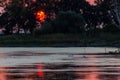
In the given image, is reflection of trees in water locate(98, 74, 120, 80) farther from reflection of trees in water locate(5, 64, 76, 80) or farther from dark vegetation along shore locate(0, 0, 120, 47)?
dark vegetation along shore locate(0, 0, 120, 47)

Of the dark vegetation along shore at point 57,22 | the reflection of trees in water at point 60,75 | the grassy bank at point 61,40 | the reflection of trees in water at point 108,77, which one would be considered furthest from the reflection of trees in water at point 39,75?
the dark vegetation along shore at point 57,22

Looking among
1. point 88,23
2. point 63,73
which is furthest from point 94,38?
point 63,73

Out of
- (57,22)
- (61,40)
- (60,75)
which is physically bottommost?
(61,40)

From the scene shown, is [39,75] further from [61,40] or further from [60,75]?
[61,40]

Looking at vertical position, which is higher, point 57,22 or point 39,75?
point 39,75

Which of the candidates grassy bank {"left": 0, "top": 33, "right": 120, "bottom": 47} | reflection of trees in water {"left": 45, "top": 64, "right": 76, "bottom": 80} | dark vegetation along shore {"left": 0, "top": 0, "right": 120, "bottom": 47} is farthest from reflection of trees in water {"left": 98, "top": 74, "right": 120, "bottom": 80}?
dark vegetation along shore {"left": 0, "top": 0, "right": 120, "bottom": 47}

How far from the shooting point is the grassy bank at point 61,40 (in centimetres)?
7375

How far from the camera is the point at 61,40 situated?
75188 millimetres

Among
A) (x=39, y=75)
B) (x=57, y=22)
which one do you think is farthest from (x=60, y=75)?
(x=57, y=22)

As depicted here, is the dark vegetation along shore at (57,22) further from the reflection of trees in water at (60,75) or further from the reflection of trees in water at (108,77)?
the reflection of trees in water at (108,77)

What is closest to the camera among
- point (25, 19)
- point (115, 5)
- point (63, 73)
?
point (63, 73)

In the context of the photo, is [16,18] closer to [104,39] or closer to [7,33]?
[7,33]

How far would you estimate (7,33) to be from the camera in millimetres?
91375

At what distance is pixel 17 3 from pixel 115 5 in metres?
18.0
